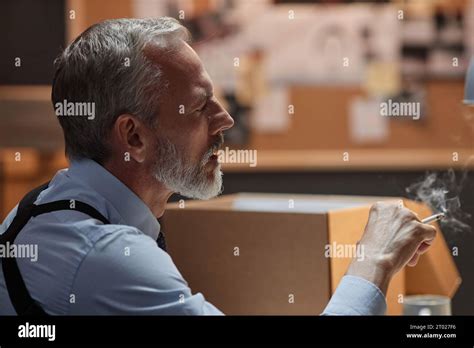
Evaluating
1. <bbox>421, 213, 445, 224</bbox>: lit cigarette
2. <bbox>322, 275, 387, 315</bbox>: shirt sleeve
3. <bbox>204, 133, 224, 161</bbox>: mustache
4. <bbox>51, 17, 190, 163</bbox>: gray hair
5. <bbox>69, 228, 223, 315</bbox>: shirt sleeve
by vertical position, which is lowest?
<bbox>322, 275, 387, 315</bbox>: shirt sleeve

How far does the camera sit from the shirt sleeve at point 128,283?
125 centimetres

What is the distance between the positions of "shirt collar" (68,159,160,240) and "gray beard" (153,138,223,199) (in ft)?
0.21

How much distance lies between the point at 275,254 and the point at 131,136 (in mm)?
423

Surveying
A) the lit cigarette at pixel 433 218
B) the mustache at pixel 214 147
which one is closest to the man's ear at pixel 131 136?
the mustache at pixel 214 147

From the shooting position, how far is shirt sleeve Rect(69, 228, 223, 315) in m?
1.25

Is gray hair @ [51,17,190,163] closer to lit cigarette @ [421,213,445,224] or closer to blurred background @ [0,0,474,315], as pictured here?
lit cigarette @ [421,213,445,224]

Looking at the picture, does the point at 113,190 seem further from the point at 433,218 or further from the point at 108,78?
the point at 433,218

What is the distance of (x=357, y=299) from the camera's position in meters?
1.33

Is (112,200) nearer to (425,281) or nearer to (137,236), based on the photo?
(137,236)

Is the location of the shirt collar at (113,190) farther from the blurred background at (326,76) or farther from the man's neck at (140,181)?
the blurred background at (326,76)

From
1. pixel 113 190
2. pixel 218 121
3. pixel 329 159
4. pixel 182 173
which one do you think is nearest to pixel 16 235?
pixel 113 190

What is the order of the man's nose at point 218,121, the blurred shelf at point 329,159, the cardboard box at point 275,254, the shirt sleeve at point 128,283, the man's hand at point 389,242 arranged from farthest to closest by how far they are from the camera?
the blurred shelf at point 329,159, the cardboard box at point 275,254, the man's nose at point 218,121, the man's hand at point 389,242, the shirt sleeve at point 128,283

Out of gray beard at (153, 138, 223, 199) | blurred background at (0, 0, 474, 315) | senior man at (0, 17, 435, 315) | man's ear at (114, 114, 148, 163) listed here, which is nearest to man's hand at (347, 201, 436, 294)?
senior man at (0, 17, 435, 315)

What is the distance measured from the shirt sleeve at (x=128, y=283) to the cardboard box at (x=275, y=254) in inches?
16.4
